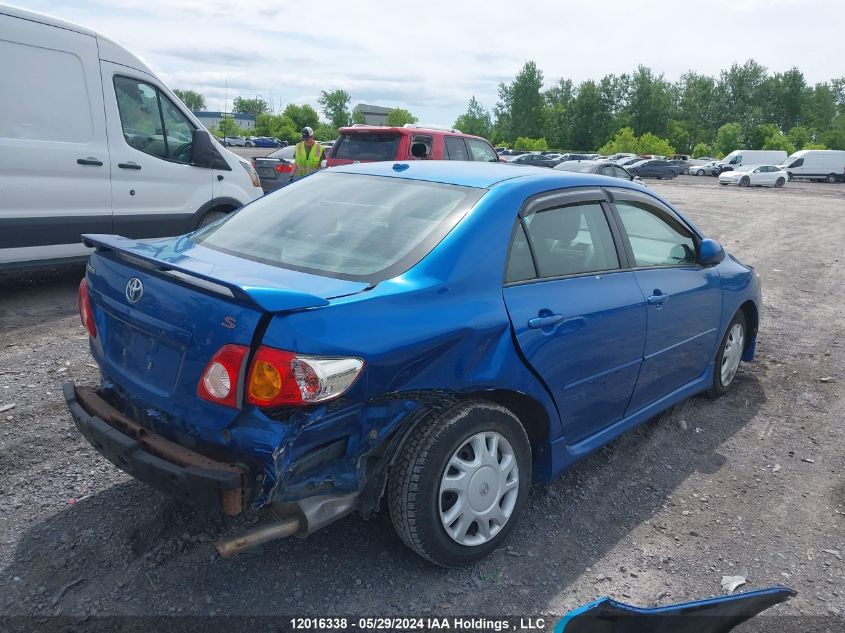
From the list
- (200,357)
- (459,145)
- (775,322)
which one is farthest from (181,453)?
(459,145)

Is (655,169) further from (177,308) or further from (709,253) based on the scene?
(177,308)

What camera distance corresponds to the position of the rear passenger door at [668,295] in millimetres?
3660

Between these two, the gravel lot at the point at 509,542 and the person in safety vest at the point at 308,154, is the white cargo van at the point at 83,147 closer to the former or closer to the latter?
the gravel lot at the point at 509,542

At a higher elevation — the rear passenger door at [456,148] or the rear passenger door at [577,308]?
the rear passenger door at [456,148]

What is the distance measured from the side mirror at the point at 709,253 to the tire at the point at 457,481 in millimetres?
2019

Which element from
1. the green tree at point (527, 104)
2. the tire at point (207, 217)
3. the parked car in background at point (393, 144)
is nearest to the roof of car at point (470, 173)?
the tire at point (207, 217)

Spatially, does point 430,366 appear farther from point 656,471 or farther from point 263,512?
point 656,471

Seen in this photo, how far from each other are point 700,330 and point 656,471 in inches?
38.0

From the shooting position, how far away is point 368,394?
2355mm

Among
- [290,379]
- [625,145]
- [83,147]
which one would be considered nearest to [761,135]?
[625,145]

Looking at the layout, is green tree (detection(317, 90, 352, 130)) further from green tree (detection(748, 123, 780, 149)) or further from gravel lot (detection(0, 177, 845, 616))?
gravel lot (detection(0, 177, 845, 616))

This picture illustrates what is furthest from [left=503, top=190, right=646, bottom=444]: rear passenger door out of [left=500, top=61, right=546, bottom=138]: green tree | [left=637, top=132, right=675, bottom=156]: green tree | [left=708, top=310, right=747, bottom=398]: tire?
[left=500, top=61, right=546, bottom=138]: green tree

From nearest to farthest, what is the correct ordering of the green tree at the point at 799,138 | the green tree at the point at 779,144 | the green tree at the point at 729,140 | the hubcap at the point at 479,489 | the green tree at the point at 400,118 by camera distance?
the hubcap at the point at 479,489 < the green tree at the point at 779,144 < the green tree at the point at 729,140 < the green tree at the point at 799,138 < the green tree at the point at 400,118

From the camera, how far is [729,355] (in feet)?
15.8
